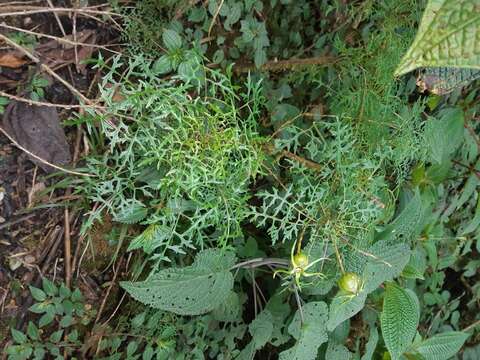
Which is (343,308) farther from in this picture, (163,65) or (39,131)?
(39,131)

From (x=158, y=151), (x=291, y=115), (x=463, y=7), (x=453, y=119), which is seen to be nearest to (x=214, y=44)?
(x=291, y=115)

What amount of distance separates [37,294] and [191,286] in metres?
0.40

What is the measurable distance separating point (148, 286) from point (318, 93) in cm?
65

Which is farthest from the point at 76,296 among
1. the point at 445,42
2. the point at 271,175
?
the point at 445,42

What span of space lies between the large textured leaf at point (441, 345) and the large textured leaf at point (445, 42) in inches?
39.9

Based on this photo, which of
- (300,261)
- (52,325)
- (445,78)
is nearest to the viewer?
(300,261)

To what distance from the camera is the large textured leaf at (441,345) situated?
1347mm

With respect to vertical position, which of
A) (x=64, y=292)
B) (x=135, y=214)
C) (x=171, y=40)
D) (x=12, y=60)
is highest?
(x=171, y=40)

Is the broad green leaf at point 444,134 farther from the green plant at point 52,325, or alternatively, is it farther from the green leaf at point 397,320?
the green plant at point 52,325

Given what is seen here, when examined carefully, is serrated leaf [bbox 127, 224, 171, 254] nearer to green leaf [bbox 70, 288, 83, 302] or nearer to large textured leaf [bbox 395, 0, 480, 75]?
green leaf [bbox 70, 288, 83, 302]

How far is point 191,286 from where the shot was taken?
1107mm

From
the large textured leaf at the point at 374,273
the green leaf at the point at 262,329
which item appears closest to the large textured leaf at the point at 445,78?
the large textured leaf at the point at 374,273

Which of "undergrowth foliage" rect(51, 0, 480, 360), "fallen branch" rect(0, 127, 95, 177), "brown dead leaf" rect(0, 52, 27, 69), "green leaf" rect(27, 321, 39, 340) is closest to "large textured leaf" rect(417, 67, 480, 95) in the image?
"undergrowth foliage" rect(51, 0, 480, 360)

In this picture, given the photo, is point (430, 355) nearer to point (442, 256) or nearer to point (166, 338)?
point (442, 256)
